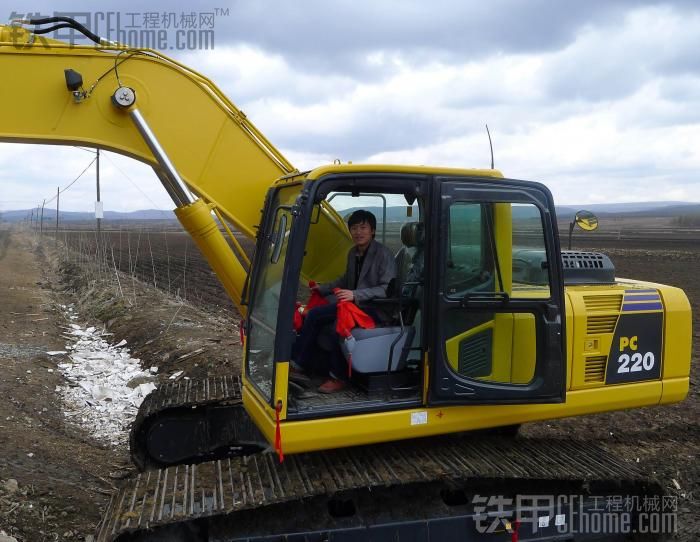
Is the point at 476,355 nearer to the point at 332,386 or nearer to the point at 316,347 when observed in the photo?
the point at 332,386

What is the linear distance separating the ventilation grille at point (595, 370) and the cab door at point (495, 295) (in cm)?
36

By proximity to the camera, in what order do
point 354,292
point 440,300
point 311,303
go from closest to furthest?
point 440,300
point 354,292
point 311,303

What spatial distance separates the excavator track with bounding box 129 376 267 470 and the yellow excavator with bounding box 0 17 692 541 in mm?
964

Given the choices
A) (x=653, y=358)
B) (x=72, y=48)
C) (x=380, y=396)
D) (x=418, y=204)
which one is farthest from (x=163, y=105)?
(x=653, y=358)

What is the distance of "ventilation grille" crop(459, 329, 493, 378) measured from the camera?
13.3 feet

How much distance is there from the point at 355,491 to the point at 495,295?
4.89ft

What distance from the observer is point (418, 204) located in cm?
407

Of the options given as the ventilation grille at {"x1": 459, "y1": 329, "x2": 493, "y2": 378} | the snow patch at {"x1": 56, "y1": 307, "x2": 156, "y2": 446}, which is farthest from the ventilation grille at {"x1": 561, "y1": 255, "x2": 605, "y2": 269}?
the snow patch at {"x1": 56, "y1": 307, "x2": 156, "y2": 446}

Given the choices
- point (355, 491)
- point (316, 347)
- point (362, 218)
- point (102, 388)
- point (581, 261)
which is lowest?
point (102, 388)

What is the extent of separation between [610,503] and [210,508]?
2.65 metres

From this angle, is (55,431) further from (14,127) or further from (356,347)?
(356,347)

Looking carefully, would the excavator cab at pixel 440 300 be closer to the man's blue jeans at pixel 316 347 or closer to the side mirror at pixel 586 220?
the man's blue jeans at pixel 316 347

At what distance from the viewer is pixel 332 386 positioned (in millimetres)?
4188

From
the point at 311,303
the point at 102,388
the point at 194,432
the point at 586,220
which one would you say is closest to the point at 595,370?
the point at 586,220
